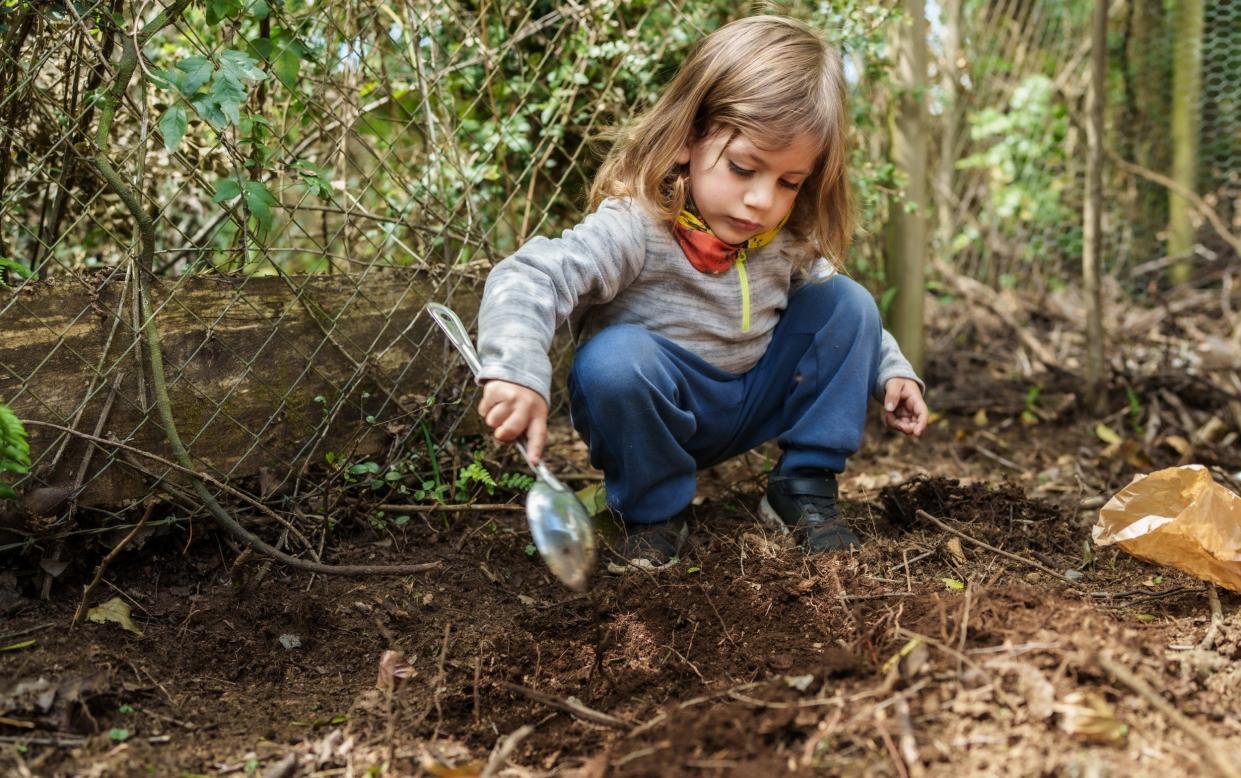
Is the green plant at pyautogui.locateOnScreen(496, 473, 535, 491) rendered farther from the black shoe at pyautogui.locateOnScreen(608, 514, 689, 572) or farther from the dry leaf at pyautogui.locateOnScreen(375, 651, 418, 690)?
the dry leaf at pyautogui.locateOnScreen(375, 651, 418, 690)

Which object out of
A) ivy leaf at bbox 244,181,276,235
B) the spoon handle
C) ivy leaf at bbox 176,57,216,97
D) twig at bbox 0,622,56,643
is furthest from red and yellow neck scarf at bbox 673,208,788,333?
twig at bbox 0,622,56,643

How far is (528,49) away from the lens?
3021 mm

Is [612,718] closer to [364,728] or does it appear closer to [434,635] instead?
[364,728]

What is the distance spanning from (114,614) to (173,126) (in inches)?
39.0

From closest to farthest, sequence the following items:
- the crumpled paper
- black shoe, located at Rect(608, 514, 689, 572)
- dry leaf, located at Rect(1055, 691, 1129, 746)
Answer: dry leaf, located at Rect(1055, 691, 1129, 746) < the crumpled paper < black shoe, located at Rect(608, 514, 689, 572)

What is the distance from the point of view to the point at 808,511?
2.46 m

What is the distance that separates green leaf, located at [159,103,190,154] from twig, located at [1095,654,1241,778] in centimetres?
187

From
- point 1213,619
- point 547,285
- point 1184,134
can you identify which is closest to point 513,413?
point 547,285

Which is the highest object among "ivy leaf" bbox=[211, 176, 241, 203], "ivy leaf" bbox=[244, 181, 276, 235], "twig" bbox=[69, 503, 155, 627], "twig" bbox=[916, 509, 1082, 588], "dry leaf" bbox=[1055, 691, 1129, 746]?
"ivy leaf" bbox=[211, 176, 241, 203]

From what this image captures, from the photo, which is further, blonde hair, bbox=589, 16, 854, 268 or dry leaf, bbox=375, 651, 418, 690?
blonde hair, bbox=589, 16, 854, 268

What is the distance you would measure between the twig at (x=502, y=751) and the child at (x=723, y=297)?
0.72 meters

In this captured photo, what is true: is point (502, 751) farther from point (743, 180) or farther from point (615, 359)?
point (743, 180)

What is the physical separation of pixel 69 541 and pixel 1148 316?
4.54 m

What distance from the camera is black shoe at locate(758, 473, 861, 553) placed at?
238 centimetres
